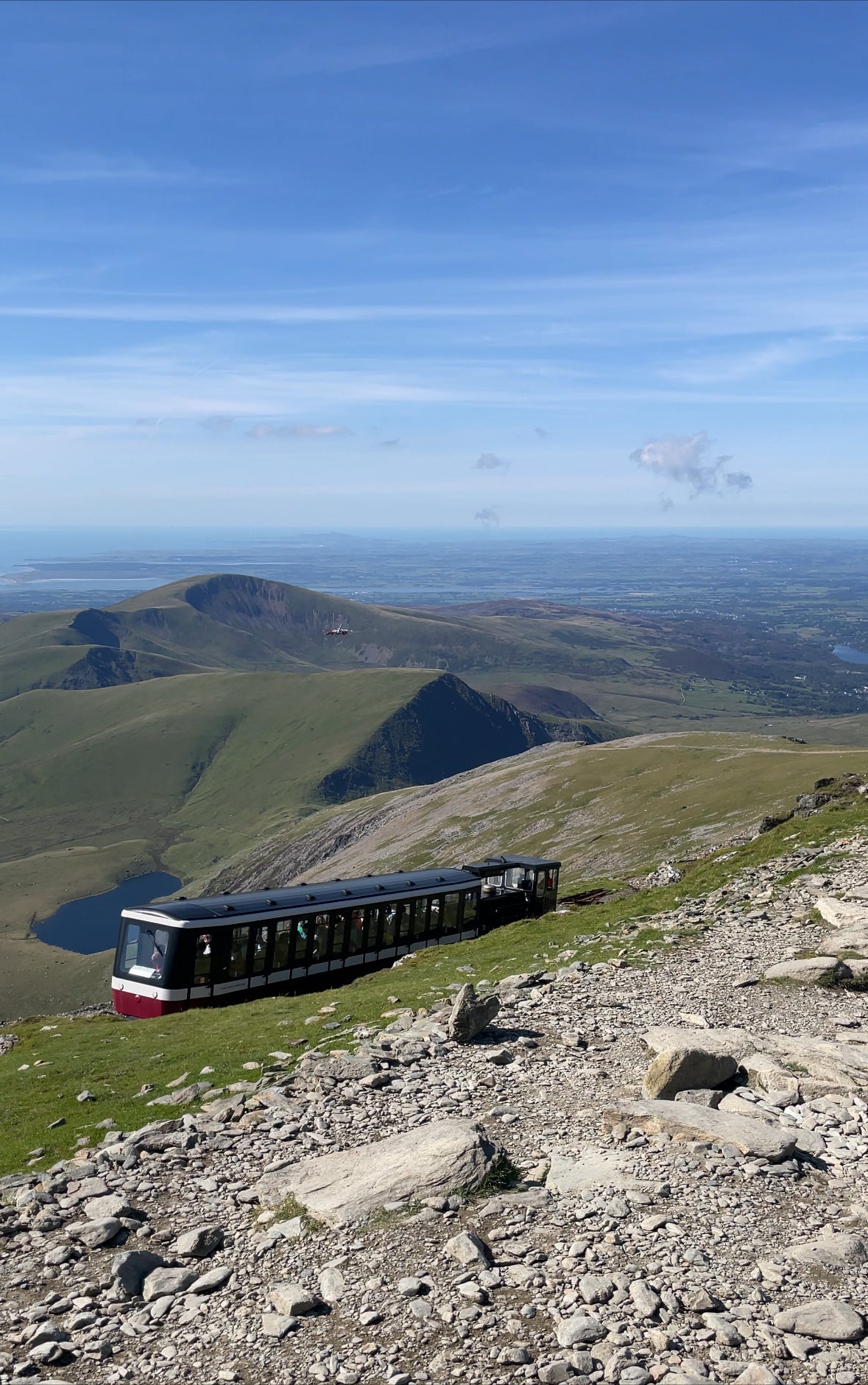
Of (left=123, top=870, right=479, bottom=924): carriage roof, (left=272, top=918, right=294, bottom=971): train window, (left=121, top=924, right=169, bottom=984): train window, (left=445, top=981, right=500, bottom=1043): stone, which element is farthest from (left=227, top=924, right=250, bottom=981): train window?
(left=445, top=981, right=500, bottom=1043): stone

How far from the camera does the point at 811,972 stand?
28.9 meters

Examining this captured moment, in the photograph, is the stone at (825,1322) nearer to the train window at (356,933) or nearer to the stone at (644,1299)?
the stone at (644,1299)

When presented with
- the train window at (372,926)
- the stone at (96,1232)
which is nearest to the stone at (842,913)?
the train window at (372,926)

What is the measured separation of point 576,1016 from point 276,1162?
10.4 meters

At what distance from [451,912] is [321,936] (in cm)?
894

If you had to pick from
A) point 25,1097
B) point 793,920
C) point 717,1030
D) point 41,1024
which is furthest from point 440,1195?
point 41,1024

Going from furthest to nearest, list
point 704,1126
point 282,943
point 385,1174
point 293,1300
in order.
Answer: point 282,943 < point 704,1126 < point 385,1174 < point 293,1300

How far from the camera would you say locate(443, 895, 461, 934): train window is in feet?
163

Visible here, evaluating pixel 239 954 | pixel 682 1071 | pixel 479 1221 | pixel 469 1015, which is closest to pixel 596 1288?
pixel 479 1221

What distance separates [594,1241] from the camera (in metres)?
15.8

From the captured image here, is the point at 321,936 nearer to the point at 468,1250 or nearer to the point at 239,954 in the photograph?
the point at 239,954

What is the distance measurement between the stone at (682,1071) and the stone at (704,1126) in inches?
26.1

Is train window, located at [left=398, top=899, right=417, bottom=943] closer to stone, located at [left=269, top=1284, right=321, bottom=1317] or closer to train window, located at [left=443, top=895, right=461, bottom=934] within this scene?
train window, located at [left=443, top=895, right=461, bottom=934]

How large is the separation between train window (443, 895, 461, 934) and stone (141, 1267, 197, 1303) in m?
34.0
